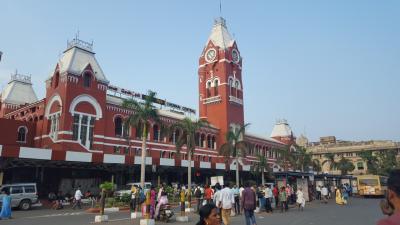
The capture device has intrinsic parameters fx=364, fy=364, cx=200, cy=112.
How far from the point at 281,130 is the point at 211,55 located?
86.5ft

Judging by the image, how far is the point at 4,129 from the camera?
121 ft

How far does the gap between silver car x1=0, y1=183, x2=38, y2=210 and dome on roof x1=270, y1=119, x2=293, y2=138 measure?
5738cm

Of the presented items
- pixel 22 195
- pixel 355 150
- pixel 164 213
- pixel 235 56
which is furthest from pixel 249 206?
pixel 355 150

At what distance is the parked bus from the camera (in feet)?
130

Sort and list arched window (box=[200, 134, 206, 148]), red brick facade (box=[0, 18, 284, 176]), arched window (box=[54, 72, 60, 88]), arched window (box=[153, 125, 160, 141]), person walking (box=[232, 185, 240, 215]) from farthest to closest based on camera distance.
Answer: arched window (box=[200, 134, 206, 148]) < arched window (box=[153, 125, 160, 141]) < arched window (box=[54, 72, 60, 88]) < red brick facade (box=[0, 18, 284, 176]) < person walking (box=[232, 185, 240, 215])

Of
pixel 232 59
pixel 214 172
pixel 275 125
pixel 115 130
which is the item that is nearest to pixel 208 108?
pixel 232 59

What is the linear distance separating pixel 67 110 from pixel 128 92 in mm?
12241

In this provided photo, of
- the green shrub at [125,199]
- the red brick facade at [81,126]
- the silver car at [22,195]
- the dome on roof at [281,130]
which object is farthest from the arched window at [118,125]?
the dome on roof at [281,130]

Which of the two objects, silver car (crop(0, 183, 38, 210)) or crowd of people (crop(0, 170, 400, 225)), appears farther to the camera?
silver car (crop(0, 183, 38, 210))

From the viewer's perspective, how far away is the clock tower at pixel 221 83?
55781mm

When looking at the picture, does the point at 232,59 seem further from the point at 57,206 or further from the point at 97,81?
the point at 57,206

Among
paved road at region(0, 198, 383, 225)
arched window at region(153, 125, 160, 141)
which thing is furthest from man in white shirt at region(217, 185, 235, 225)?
arched window at region(153, 125, 160, 141)

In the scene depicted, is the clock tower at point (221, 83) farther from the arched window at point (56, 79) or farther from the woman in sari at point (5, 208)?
the woman in sari at point (5, 208)

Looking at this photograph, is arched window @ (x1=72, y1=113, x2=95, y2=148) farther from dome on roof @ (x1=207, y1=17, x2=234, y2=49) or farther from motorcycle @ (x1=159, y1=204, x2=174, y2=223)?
dome on roof @ (x1=207, y1=17, x2=234, y2=49)
